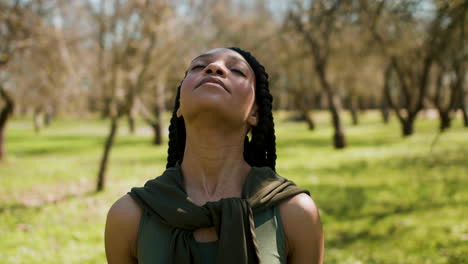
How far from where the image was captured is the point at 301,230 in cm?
236

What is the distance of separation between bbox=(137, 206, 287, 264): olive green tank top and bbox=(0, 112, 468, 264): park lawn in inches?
142

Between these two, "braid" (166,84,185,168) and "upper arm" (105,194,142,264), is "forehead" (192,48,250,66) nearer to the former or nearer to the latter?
"braid" (166,84,185,168)

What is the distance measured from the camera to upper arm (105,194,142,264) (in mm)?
2352

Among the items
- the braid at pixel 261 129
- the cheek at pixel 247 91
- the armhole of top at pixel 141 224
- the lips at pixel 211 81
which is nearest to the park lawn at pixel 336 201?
the braid at pixel 261 129

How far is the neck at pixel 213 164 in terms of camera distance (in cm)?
248

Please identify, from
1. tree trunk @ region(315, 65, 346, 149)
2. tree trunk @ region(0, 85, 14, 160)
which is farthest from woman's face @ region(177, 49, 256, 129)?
tree trunk @ region(315, 65, 346, 149)

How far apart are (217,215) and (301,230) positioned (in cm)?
42

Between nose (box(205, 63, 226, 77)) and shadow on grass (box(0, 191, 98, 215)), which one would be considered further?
shadow on grass (box(0, 191, 98, 215))

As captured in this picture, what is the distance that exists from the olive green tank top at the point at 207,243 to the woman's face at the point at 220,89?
1.68 ft

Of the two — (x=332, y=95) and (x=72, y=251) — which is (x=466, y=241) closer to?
(x=72, y=251)

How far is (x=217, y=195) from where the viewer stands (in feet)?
8.09

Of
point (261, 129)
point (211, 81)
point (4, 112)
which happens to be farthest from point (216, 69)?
point (4, 112)

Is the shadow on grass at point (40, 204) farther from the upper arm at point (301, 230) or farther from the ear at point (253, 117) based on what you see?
the upper arm at point (301, 230)

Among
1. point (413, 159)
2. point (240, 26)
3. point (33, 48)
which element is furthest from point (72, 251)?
point (240, 26)
